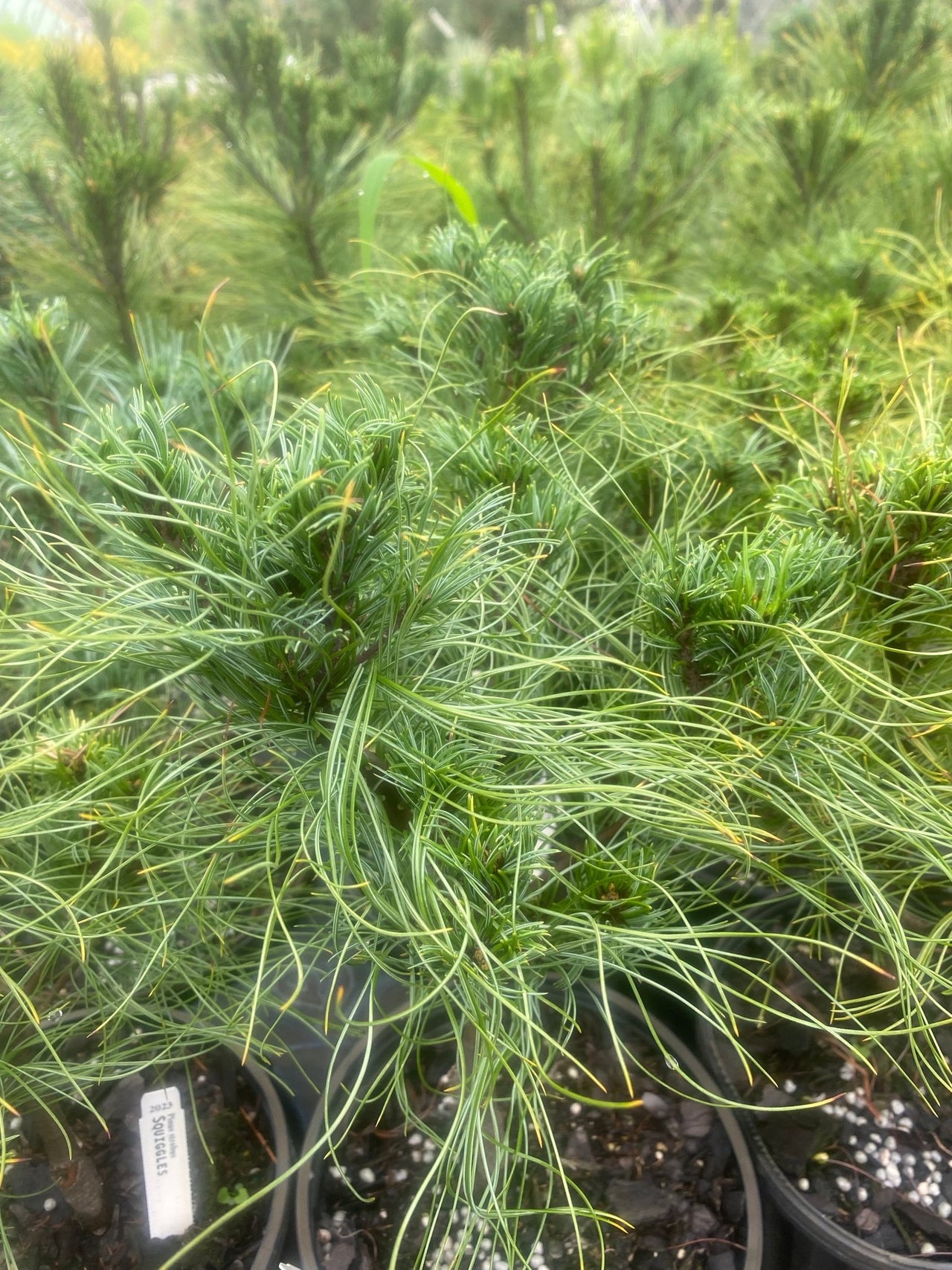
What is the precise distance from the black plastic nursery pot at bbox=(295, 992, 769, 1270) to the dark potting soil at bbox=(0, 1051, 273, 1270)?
5cm

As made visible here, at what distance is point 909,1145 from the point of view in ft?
1.68

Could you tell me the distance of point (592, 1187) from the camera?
50cm

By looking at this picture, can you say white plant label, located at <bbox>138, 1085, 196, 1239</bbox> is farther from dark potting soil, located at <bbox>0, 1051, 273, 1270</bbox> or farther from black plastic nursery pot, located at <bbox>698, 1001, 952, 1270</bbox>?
black plastic nursery pot, located at <bbox>698, 1001, 952, 1270</bbox>

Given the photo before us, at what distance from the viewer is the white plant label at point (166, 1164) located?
46 cm

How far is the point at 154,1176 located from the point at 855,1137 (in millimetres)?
440

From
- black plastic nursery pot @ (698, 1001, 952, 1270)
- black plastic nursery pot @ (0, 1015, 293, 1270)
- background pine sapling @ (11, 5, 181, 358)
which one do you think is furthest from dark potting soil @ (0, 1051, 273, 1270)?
background pine sapling @ (11, 5, 181, 358)

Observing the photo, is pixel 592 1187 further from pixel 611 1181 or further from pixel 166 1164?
pixel 166 1164

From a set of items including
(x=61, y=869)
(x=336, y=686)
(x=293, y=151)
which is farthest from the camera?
(x=293, y=151)

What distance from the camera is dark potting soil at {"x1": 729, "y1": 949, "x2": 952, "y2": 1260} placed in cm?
48

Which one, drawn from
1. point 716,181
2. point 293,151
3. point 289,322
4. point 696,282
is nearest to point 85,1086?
point 289,322

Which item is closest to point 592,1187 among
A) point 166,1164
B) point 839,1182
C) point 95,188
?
point 839,1182

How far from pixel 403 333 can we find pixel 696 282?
56 cm

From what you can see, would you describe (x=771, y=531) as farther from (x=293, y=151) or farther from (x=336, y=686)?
(x=293, y=151)

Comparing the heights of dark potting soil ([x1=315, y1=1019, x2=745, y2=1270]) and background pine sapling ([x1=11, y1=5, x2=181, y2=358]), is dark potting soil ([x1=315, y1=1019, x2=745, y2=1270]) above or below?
below
